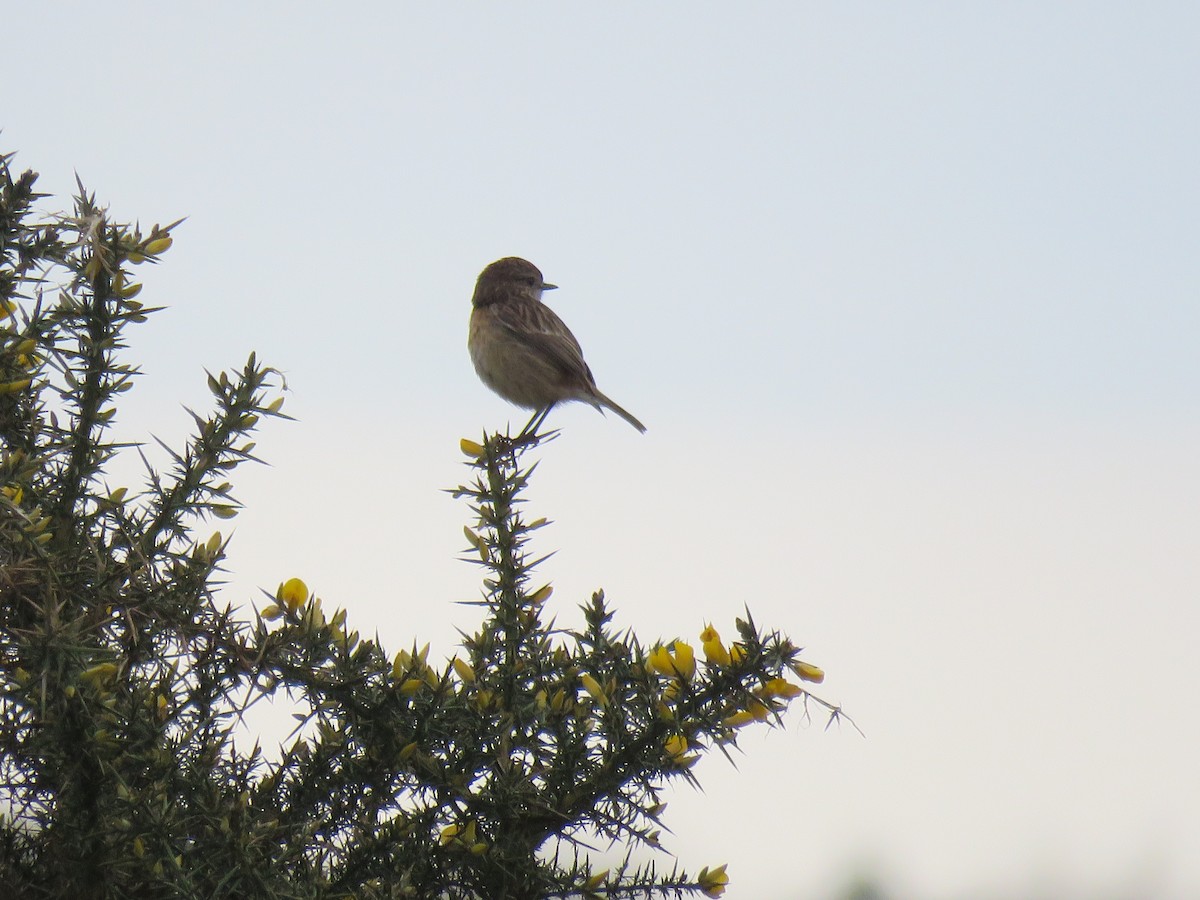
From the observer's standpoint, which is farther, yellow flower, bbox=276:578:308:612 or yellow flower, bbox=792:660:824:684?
yellow flower, bbox=276:578:308:612

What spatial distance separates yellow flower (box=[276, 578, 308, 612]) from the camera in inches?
111

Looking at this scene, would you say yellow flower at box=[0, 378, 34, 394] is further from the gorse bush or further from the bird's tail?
the bird's tail

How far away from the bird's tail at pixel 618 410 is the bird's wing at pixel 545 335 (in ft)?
0.42

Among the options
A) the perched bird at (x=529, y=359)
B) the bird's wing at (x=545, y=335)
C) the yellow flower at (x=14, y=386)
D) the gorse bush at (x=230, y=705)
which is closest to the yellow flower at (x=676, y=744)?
the gorse bush at (x=230, y=705)

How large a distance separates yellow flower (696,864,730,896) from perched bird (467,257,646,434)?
5.34m

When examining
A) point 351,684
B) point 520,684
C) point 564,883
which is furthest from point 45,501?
point 564,883

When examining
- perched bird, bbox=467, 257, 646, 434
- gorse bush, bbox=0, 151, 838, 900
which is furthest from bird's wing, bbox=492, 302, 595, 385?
gorse bush, bbox=0, 151, 838, 900

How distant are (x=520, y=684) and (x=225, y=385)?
101 cm

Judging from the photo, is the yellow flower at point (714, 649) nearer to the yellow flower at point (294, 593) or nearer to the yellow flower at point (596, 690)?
the yellow flower at point (596, 690)

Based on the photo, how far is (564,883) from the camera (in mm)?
2707

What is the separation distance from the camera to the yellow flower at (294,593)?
9.25 feet

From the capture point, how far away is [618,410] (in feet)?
27.3

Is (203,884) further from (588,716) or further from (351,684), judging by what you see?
(588,716)

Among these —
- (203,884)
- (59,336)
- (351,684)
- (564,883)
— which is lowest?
(203,884)
